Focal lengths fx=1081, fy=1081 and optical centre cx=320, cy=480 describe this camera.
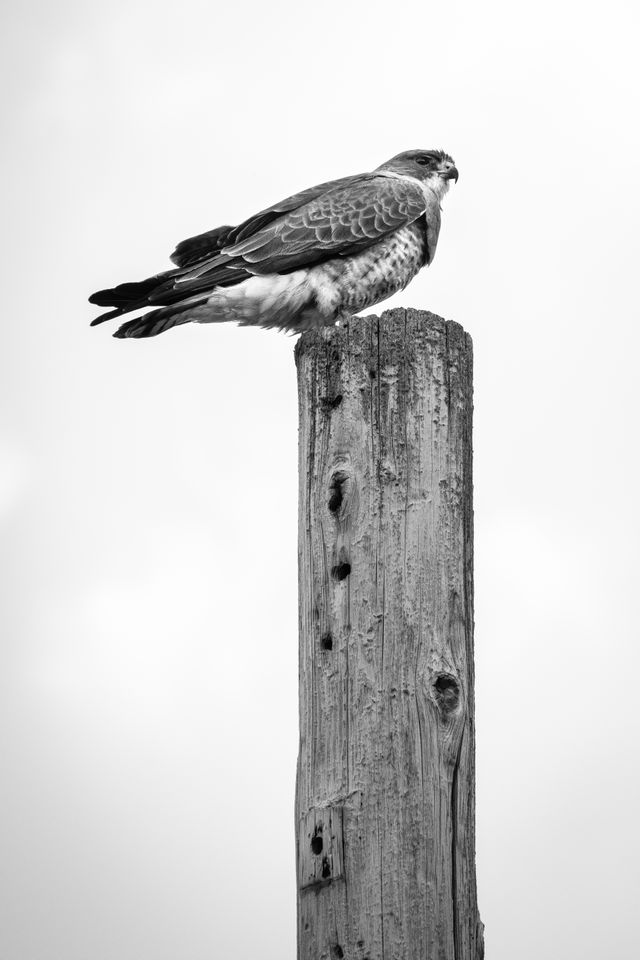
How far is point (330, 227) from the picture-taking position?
6234 mm

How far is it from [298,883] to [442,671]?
30.2 inches

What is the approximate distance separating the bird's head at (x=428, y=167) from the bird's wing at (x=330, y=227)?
1021 millimetres

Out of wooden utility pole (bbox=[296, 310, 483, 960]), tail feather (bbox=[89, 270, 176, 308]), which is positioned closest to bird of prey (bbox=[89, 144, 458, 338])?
tail feather (bbox=[89, 270, 176, 308])

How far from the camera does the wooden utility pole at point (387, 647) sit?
3.08 metres

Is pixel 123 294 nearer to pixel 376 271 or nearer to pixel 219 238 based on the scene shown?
pixel 219 238

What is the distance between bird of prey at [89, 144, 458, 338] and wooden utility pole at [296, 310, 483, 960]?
2254mm

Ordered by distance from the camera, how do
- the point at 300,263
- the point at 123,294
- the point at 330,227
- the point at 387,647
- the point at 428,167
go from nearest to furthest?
the point at 387,647, the point at 123,294, the point at 300,263, the point at 330,227, the point at 428,167

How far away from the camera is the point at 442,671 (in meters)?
3.22

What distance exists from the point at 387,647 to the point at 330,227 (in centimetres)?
361

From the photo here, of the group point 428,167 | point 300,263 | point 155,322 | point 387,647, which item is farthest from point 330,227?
point 387,647

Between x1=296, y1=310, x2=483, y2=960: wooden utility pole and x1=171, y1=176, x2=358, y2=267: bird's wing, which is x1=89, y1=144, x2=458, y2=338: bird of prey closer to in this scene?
x1=171, y1=176, x2=358, y2=267: bird's wing

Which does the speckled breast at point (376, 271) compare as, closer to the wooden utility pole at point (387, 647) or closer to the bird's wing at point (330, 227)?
the bird's wing at point (330, 227)

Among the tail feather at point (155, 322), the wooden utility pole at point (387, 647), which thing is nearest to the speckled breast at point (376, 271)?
the tail feather at point (155, 322)

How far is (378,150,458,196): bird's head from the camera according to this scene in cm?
774
